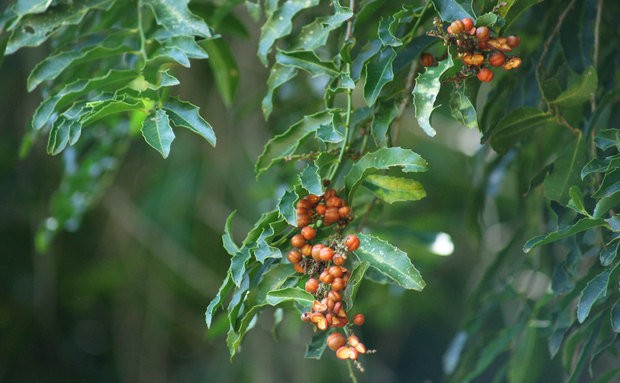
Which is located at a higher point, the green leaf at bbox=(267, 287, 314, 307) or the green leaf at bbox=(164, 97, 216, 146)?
the green leaf at bbox=(164, 97, 216, 146)

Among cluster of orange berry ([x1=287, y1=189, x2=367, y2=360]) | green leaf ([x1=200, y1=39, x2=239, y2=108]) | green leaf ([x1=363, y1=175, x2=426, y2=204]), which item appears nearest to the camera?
cluster of orange berry ([x1=287, y1=189, x2=367, y2=360])

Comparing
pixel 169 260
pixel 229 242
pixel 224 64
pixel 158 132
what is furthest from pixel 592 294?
pixel 169 260

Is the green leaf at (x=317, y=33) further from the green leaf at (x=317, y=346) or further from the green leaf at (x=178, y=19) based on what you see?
the green leaf at (x=317, y=346)

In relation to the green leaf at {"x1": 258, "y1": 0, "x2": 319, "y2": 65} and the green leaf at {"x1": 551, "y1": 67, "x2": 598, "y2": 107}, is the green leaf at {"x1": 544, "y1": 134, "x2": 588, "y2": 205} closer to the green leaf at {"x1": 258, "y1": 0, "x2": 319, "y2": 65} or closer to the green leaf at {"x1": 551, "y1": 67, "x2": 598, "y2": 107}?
the green leaf at {"x1": 551, "y1": 67, "x2": 598, "y2": 107}

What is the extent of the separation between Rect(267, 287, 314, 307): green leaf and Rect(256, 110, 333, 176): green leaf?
19 centimetres

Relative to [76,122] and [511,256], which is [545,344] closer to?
[511,256]

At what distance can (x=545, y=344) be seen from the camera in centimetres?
149

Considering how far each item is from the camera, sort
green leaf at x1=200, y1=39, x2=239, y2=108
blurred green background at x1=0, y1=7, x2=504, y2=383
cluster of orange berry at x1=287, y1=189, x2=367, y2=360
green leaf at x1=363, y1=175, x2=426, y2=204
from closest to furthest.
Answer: cluster of orange berry at x1=287, y1=189, x2=367, y2=360 → green leaf at x1=363, y1=175, x2=426, y2=204 → green leaf at x1=200, y1=39, x2=239, y2=108 → blurred green background at x1=0, y1=7, x2=504, y2=383

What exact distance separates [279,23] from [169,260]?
138 cm

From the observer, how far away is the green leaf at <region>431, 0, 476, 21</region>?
0.96m

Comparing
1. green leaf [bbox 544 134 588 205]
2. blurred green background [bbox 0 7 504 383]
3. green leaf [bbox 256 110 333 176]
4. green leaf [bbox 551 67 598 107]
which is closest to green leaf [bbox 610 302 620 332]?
green leaf [bbox 544 134 588 205]

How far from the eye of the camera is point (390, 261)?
0.93 meters

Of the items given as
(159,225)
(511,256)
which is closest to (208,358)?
(159,225)

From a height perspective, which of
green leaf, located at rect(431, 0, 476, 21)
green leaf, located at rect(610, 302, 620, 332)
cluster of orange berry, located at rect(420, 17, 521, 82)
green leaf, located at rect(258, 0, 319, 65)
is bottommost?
green leaf, located at rect(610, 302, 620, 332)
